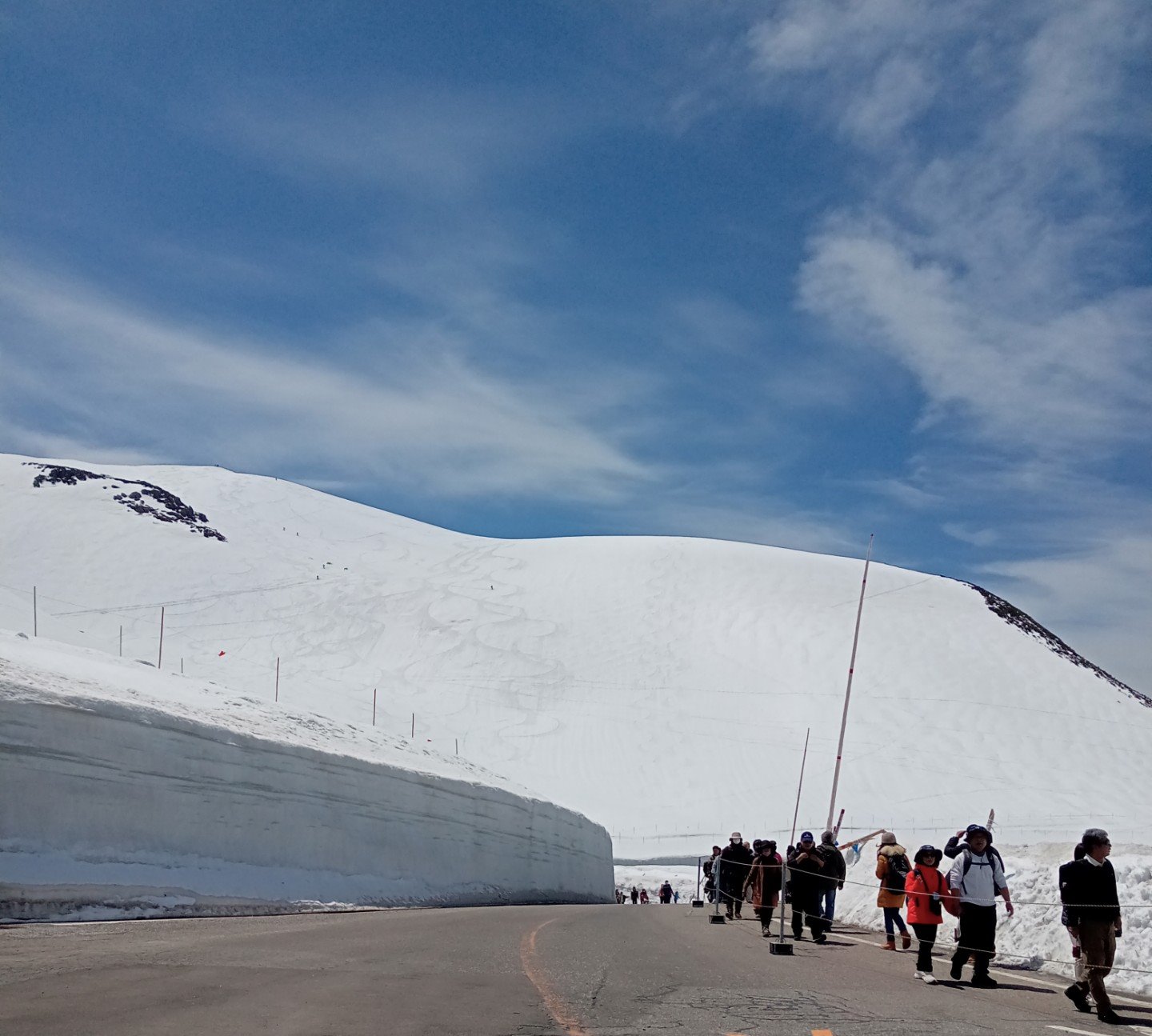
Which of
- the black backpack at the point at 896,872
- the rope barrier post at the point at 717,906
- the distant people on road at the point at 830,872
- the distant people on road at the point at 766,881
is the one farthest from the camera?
the rope barrier post at the point at 717,906

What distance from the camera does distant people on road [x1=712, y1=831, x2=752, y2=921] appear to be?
68.3 ft

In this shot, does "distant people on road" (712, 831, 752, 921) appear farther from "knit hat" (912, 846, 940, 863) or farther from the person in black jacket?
the person in black jacket

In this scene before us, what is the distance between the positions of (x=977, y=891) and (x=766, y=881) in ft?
20.8

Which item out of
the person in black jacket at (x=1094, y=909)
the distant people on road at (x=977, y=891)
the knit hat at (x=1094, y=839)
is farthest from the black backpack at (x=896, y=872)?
the knit hat at (x=1094, y=839)

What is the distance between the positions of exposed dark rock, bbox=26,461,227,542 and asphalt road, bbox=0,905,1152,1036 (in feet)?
269

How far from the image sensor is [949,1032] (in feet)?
24.2

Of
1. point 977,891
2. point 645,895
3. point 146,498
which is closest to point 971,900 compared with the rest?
point 977,891

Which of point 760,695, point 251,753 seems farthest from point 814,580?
point 251,753

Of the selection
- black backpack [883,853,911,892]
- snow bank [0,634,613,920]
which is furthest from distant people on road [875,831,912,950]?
snow bank [0,634,613,920]

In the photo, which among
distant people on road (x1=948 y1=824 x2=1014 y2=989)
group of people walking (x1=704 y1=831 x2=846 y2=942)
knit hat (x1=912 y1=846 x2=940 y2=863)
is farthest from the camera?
group of people walking (x1=704 y1=831 x2=846 y2=942)

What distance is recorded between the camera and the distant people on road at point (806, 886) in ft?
52.7

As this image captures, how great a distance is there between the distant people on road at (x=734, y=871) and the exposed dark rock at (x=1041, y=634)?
6833 centimetres

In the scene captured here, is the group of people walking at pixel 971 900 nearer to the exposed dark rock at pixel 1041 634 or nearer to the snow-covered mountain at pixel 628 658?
the snow-covered mountain at pixel 628 658

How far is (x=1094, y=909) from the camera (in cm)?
947
